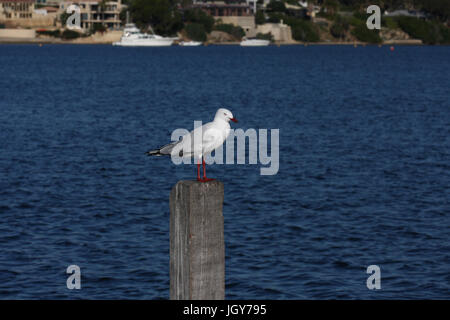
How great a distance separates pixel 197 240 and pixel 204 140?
8.48 feet

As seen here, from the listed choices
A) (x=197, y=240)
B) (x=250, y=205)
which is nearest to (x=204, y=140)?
(x=197, y=240)

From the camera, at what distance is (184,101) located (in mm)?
82375

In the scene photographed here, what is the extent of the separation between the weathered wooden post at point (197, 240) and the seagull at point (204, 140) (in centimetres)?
214

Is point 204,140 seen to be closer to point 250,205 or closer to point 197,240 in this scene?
point 197,240

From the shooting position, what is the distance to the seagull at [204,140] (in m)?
9.18

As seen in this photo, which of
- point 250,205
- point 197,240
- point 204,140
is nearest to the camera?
point 197,240

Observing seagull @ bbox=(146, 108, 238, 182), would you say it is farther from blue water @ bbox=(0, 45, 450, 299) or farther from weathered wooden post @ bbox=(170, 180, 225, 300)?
blue water @ bbox=(0, 45, 450, 299)

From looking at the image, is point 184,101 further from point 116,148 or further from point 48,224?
point 48,224

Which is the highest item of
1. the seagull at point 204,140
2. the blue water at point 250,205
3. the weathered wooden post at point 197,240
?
the seagull at point 204,140

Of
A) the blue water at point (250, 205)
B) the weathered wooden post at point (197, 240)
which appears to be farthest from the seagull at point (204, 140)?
the blue water at point (250, 205)

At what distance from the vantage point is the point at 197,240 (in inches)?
269

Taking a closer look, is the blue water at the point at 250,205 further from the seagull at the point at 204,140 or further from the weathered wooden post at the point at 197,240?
the weathered wooden post at the point at 197,240
